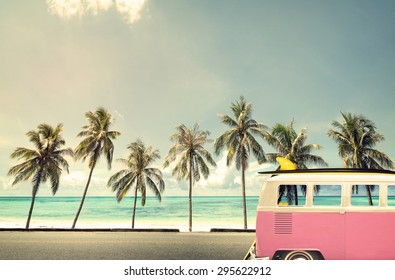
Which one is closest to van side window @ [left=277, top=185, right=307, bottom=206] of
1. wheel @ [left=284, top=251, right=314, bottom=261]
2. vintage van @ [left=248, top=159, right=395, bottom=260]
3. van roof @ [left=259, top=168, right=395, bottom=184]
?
vintage van @ [left=248, top=159, right=395, bottom=260]

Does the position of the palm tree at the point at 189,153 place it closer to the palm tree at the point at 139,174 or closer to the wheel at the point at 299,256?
the palm tree at the point at 139,174

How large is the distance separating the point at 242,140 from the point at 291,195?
19.6 meters

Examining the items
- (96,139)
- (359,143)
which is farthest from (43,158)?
(359,143)

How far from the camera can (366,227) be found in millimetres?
6926

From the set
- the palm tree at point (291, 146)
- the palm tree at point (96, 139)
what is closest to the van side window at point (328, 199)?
the palm tree at point (291, 146)

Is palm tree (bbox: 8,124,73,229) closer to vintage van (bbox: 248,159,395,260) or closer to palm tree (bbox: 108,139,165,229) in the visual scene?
palm tree (bbox: 108,139,165,229)

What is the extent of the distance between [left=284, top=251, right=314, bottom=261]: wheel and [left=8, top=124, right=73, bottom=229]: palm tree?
23.7 metres

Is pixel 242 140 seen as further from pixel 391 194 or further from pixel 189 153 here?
pixel 391 194

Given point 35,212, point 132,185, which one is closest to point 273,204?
point 132,185

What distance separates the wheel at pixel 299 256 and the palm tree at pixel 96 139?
2280 centimetres

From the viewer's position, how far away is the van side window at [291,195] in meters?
7.25
